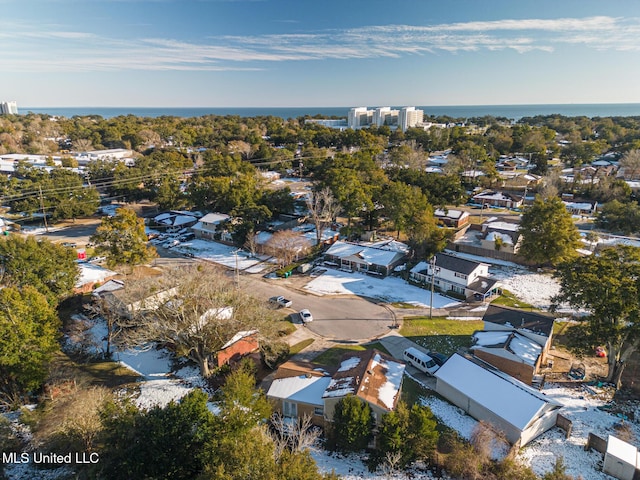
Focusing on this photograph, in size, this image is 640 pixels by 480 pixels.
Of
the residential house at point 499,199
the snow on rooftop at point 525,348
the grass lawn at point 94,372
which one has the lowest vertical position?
the grass lawn at point 94,372

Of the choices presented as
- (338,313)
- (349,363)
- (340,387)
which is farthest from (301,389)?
(338,313)

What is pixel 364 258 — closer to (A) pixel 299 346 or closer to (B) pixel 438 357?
(A) pixel 299 346

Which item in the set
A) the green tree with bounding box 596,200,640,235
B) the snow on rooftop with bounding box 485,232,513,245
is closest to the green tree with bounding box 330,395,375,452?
the snow on rooftop with bounding box 485,232,513,245

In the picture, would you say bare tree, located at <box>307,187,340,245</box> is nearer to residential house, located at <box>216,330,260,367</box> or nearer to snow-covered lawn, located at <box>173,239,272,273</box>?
snow-covered lawn, located at <box>173,239,272,273</box>

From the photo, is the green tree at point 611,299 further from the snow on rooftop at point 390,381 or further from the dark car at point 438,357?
the snow on rooftop at point 390,381

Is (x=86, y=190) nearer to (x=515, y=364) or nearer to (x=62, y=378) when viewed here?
(x=62, y=378)

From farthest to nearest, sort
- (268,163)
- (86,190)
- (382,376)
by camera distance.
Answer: (268,163)
(86,190)
(382,376)

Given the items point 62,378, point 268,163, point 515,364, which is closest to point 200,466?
point 62,378

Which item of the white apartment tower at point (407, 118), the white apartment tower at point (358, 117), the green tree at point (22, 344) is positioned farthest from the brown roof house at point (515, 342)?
the white apartment tower at point (358, 117)
